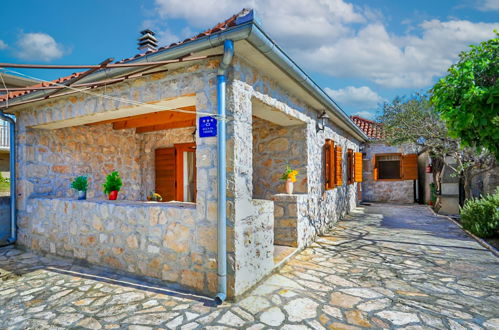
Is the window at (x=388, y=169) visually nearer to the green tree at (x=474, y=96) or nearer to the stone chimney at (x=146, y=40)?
the green tree at (x=474, y=96)

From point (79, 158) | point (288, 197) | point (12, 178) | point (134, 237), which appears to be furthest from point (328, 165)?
point (12, 178)

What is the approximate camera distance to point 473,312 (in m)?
2.64

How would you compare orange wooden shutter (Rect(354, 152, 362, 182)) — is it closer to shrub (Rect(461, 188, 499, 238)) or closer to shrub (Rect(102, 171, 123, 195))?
shrub (Rect(461, 188, 499, 238))

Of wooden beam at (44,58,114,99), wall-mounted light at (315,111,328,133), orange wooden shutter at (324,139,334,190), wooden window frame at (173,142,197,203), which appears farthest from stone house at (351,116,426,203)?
wooden beam at (44,58,114,99)

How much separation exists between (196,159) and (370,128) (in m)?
12.4

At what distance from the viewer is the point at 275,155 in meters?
5.57

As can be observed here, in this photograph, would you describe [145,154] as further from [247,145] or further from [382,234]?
[382,234]

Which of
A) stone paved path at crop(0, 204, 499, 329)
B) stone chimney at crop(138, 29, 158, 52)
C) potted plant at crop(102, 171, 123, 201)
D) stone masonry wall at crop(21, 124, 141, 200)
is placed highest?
stone chimney at crop(138, 29, 158, 52)

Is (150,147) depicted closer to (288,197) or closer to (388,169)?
(288,197)

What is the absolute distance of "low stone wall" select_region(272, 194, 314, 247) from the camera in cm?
470

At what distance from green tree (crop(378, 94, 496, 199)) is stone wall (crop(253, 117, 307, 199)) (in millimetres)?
4945

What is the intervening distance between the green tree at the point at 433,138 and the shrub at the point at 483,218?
1.91 meters

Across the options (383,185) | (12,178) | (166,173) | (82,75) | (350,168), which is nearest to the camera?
(82,75)

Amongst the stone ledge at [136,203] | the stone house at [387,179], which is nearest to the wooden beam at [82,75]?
the stone ledge at [136,203]
